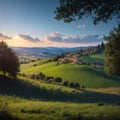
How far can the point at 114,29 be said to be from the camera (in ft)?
182

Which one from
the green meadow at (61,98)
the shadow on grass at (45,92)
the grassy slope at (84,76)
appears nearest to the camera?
the green meadow at (61,98)

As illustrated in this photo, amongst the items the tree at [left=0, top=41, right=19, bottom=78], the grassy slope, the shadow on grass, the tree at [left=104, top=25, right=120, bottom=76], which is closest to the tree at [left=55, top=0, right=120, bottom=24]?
the tree at [left=104, top=25, right=120, bottom=76]

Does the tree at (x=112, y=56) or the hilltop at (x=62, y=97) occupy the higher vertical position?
the tree at (x=112, y=56)

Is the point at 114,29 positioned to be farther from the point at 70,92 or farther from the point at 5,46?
the point at 5,46

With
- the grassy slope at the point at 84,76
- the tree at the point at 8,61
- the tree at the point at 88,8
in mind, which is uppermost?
the tree at the point at 88,8

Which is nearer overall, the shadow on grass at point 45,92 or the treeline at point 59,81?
the shadow on grass at point 45,92

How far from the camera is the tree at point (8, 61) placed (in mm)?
83644

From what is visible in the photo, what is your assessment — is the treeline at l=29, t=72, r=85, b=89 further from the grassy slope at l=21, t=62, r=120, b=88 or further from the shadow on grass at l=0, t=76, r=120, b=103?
the shadow on grass at l=0, t=76, r=120, b=103

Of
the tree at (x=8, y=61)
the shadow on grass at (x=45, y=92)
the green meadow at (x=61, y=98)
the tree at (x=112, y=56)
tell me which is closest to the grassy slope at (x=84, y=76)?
the green meadow at (x=61, y=98)

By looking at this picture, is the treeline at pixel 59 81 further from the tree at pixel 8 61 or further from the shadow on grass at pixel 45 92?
the tree at pixel 8 61

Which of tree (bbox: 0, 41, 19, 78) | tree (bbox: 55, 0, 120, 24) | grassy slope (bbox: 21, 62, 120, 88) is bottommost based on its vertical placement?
grassy slope (bbox: 21, 62, 120, 88)

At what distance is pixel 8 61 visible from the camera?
8419 cm

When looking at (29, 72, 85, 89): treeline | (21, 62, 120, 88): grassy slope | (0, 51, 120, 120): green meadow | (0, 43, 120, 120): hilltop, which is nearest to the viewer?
(0, 51, 120, 120): green meadow

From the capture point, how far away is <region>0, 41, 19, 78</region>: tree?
83644 mm
